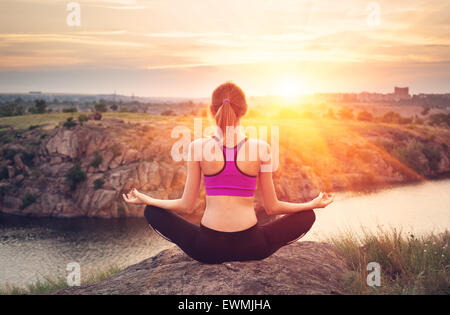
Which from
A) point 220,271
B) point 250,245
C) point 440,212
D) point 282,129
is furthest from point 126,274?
point 282,129

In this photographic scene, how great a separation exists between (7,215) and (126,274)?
55124mm

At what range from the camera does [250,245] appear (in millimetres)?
3930

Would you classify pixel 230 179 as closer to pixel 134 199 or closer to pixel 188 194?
pixel 188 194

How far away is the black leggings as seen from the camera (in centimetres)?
389

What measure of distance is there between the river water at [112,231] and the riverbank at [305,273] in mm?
22521

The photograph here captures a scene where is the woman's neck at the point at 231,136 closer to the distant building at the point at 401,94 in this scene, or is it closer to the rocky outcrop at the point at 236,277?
the rocky outcrop at the point at 236,277

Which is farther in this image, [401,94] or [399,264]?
[401,94]

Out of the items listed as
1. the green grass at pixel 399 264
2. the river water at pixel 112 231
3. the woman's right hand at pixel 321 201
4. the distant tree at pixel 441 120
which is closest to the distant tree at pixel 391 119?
the distant tree at pixel 441 120

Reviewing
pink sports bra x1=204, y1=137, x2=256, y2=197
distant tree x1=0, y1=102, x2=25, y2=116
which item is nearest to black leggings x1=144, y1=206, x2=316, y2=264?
pink sports bra x1=204, y1=137, x2=256, y2=197

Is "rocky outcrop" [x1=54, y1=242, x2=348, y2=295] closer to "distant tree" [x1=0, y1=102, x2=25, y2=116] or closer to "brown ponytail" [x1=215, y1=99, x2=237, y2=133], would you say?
"brown ponytail" [x1=215, y1=99, x2=237, y2=133]

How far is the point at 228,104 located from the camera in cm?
370

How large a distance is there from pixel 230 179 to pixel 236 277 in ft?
3.75

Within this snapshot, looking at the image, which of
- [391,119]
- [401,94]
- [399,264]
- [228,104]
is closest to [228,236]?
[228,104]
